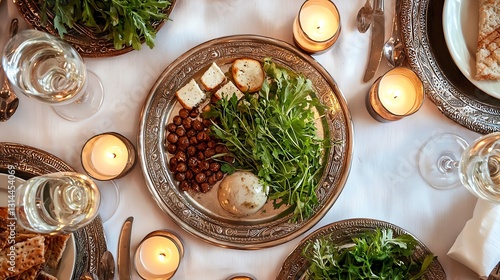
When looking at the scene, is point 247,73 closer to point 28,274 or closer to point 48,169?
point 48,169

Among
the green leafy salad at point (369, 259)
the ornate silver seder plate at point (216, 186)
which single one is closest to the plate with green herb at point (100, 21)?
the ornate silver seder plate at point (216, 186)

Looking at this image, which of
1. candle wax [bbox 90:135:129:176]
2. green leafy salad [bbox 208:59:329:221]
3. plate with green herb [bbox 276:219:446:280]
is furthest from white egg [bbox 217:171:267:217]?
candle wax [bbox 90:135:129:176]

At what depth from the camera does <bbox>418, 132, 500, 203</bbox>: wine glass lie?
3.28 feet

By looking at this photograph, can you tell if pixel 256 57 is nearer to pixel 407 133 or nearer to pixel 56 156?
pixel 407 133

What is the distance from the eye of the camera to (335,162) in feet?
3.61

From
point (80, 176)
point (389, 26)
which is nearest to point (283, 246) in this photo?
point (80, 176)

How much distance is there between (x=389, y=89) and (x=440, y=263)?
17.4 inches

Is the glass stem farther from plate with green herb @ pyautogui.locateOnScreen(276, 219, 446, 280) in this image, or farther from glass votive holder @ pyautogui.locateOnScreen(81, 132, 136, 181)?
glass votive holder @ pyautogui.locateOnScreen(81, 132, 136, 181)

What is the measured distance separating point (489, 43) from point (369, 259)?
589mm

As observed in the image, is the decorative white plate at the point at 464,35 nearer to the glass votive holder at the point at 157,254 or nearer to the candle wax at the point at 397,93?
the candle wax at the point at 397,93

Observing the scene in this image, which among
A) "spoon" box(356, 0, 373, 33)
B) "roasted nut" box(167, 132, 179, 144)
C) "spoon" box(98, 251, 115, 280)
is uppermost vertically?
"spoon" box(356, 0, 373, 33)

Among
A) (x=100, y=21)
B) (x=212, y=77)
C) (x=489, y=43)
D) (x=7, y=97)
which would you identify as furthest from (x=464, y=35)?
(x=7, y=97)

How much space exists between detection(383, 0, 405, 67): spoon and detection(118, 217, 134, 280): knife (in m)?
0.74

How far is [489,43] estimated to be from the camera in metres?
1.09
